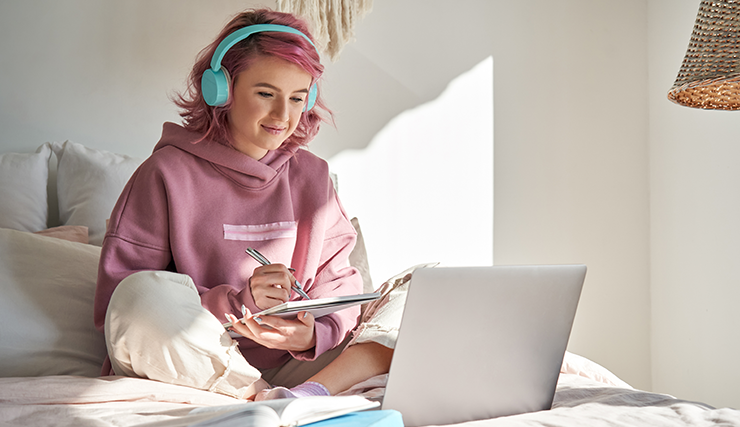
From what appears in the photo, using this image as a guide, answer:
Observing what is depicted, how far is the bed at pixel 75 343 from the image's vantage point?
0.81 metres

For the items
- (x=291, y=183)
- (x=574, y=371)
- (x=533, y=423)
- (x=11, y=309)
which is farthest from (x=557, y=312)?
(x=11, y=309)

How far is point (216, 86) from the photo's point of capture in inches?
50.9

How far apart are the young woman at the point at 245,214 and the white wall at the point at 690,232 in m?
1.44

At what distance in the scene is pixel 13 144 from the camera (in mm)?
1689

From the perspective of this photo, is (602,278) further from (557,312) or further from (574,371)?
(557,312)

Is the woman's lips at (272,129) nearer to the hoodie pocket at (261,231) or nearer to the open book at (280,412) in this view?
the hoodie pocket at (261,231)

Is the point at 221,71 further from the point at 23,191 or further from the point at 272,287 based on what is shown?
the point at 23,191

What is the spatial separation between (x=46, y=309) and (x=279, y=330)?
0.49 meters

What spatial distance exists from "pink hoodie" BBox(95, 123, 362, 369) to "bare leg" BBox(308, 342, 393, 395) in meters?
0.07

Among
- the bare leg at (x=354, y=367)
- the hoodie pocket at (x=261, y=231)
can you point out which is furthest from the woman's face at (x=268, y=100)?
the bare leg at (x=354, y=367)

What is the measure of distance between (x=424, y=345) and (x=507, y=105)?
5.53 ft

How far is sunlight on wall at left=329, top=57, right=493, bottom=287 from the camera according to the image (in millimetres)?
2137

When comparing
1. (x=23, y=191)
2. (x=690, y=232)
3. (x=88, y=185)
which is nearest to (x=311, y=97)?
(x=88, y=185)

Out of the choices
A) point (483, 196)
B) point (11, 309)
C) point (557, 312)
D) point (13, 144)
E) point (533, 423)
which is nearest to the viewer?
point (533, 423)
